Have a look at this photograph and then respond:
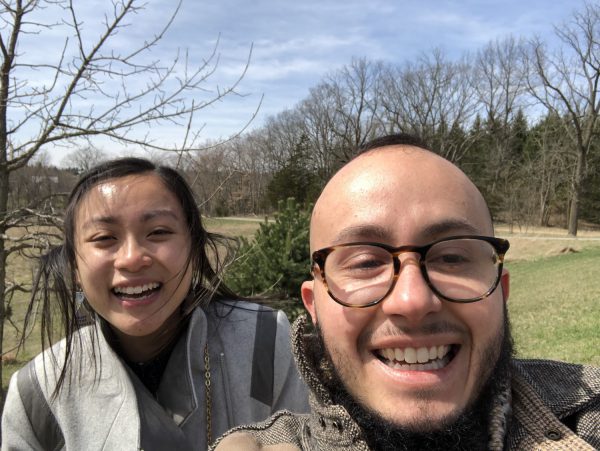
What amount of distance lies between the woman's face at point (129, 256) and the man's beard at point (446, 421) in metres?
0.86

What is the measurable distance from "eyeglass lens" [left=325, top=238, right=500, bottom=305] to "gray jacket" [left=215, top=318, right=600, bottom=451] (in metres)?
0.26

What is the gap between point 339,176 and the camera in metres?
1.57

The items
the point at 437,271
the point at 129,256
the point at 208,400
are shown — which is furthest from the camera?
the point at 208,400

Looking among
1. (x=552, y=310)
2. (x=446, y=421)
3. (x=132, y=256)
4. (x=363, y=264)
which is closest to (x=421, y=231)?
(x=363, y=264)

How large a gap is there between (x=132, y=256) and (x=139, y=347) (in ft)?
1.60

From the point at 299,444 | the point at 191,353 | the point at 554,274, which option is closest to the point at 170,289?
the point at 191,353

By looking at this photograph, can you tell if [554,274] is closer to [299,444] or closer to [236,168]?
[236,168]

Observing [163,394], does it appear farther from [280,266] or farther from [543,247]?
[543,247]

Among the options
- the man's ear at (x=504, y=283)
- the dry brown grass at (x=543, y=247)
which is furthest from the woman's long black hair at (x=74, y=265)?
the dry brown grass at (x=543, y=247)

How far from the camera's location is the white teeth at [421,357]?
125 centimetres

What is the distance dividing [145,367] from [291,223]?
3995mm

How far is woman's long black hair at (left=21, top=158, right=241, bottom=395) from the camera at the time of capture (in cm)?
214

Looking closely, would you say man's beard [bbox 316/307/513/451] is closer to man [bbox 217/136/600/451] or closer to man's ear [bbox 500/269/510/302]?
man [bbox 217/136/600/451]

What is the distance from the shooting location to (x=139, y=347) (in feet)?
7.15
